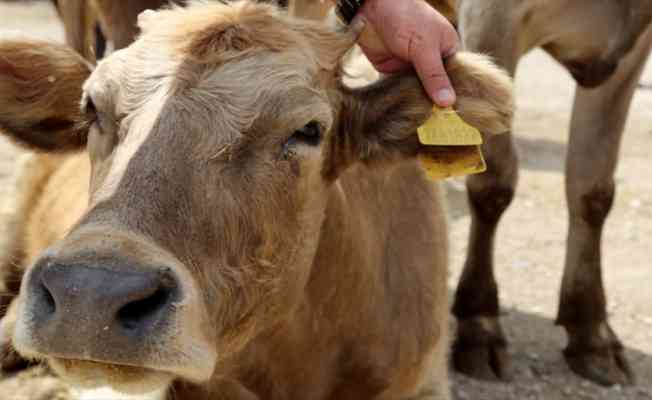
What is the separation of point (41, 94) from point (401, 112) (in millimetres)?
1319

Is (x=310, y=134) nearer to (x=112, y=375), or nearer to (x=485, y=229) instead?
(x=112, y=375)

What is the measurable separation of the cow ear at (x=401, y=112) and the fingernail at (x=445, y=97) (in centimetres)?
7

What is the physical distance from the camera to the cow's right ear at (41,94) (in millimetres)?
4172

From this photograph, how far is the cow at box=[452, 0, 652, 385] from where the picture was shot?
5.63 metres

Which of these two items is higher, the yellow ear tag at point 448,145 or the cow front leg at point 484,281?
the yellow ear tag at point 448,145

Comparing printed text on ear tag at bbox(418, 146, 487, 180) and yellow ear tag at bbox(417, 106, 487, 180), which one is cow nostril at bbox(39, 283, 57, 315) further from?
printed text on ear tag at bbox(418, 146, 487, 180)

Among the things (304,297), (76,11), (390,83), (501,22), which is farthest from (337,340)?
(76,11)

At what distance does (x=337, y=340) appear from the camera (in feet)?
13.8

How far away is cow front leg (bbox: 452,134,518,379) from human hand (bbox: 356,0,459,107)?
5.60 feet

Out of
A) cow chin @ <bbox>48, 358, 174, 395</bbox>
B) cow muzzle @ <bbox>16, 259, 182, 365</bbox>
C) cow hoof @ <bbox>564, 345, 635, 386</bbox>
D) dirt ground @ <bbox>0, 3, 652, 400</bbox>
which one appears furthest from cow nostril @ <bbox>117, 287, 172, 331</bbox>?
cow hoof @ <bbox>564, 345, 635, 386</bbox>

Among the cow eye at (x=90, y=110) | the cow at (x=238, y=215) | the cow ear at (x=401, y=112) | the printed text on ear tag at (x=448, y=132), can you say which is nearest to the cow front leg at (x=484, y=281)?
the cow at (x=238, y=215)

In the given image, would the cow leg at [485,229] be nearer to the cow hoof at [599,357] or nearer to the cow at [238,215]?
the cow hoof at [599,357]

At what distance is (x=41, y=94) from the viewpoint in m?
4.24

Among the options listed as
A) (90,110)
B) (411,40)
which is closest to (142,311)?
(90,110)
